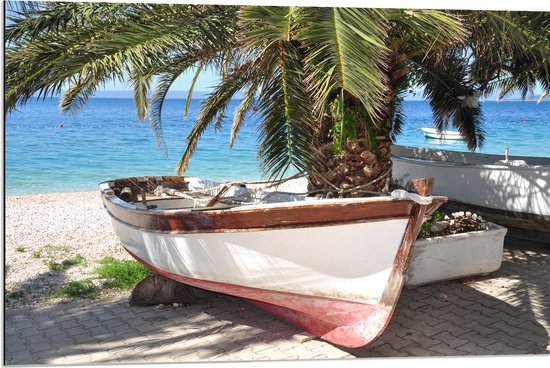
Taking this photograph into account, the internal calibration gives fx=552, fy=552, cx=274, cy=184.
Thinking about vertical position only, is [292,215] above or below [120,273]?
above

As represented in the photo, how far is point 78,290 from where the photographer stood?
15.1ft

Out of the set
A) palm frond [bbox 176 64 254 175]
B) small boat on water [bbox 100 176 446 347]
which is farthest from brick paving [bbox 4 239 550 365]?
palm frond [bbox 176 64 254 175]

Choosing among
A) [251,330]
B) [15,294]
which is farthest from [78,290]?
[251,330]

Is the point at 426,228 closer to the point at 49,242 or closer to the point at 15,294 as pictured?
the point at 15,294

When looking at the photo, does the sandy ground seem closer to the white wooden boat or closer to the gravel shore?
the gravel shore

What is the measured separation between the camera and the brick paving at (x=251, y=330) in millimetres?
3371

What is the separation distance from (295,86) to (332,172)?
45.6 inches

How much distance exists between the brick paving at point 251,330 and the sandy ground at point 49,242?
67 cm

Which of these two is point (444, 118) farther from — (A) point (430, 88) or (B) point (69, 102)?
(B) point (69, 102)

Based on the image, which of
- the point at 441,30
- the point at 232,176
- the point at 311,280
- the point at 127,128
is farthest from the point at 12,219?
the point at 127,128

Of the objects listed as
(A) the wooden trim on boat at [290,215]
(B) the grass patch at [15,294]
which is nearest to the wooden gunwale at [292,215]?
(A) the wooden trim on boat at [290,215]

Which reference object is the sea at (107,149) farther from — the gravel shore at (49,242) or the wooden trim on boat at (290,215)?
the gravel shore at (49,242)

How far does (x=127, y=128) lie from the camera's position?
1555cm

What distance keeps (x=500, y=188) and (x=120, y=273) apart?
12.3 feet
